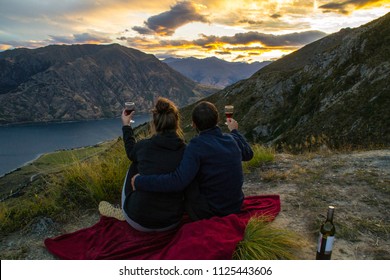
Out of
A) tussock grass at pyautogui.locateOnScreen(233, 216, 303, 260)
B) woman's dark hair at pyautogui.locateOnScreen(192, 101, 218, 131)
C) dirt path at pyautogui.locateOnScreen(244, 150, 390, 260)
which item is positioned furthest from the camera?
dirt path at pyautogui.locateOnScreen(244, 150, 390, 260)

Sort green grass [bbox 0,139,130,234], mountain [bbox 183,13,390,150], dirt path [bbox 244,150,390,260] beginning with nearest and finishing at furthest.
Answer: dirt path [bbox 244,150,390,260], green grass [bbox 0,139,130,234], mountain [bbox 183,13,390,150]

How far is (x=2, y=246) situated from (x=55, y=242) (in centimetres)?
139

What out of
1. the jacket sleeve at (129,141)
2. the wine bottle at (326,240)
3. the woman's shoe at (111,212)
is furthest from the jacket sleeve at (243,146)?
the woman's shoe at (111,212)

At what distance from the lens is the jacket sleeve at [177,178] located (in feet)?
17.5

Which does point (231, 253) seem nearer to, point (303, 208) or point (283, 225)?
point (283, 225)

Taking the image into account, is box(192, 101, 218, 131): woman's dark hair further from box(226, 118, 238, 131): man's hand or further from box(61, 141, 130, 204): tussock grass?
box(61, 141, 130, 204): tussock grass

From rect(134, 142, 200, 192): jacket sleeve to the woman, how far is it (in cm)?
20

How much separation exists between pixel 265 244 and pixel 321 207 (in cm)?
291

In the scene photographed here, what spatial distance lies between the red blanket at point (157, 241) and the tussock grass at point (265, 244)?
0.44 feet

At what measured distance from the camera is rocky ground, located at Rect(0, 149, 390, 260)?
19.4ft

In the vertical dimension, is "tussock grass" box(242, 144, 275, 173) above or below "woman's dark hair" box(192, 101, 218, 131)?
below

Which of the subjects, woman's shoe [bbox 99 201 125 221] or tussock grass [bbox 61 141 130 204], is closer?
woman's shoe [bbox 99 201 125 221]

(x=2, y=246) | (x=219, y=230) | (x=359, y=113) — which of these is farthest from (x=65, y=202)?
(x=359, y=113)

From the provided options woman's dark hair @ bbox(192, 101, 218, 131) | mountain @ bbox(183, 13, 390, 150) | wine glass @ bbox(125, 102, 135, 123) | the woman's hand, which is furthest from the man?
mountain @ bbox(183, 13, 390, 150)
